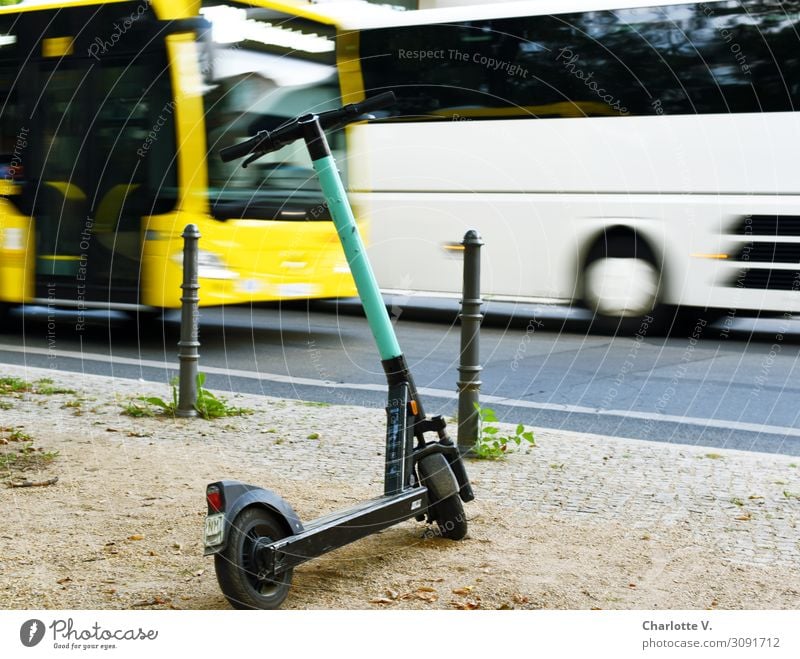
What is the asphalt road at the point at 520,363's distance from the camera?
24.9 feet

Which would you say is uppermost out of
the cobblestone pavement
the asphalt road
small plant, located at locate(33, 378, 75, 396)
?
small plant, located at locate(33, 378, 75, 396)

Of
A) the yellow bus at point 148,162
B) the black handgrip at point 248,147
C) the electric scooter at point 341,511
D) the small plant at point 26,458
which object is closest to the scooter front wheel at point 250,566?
the electric scooter at point 341,511

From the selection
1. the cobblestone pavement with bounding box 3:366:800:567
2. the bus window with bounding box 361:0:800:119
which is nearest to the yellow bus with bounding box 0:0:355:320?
the bus window with bounding box 361:0:800:119

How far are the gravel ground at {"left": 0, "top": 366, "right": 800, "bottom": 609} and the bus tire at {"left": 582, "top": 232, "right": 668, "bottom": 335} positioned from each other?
5829mm

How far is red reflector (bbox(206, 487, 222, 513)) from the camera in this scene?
3.38 meters

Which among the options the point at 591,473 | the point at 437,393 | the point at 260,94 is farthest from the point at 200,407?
the point at 260,94

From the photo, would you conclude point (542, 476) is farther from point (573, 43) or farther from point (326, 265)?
point (573, 43)

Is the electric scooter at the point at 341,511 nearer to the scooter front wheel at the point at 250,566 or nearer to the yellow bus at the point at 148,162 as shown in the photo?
the scooter front wheel at the point at 250,566

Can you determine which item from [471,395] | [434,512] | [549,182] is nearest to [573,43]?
[549,182]

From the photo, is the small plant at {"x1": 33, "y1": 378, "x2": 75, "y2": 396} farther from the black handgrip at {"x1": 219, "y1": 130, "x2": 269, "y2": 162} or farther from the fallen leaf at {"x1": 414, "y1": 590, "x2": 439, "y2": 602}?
the fallen leaf at {"x1": 414, "y1": 590, "x2": 439, "y2": 602}

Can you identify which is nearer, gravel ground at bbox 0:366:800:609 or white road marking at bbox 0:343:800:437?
gravel ground at bbox 0:366:800:609

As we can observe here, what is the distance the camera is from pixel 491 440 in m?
5.95

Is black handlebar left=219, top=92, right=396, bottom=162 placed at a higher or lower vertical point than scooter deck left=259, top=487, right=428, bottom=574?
higher

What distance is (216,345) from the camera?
36.7ft
